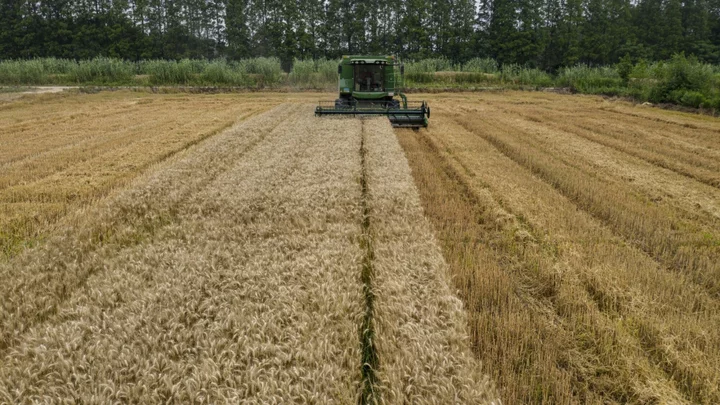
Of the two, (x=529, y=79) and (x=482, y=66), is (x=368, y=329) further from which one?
(x=482, y=66)

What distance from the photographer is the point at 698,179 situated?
7.74 m

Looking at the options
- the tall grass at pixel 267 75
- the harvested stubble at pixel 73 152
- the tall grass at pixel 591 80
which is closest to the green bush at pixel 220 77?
the tall grass at pixel 267 75

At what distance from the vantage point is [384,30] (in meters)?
66.2

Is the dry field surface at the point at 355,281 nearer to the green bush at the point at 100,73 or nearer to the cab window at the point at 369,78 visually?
the cab window at the point at 369,78

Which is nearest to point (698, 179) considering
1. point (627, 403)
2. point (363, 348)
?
point (627, 403)

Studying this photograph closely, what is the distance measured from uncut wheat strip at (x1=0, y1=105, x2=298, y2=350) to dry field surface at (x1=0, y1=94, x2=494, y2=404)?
0.02m

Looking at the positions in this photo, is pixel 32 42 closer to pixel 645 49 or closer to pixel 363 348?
pixel 363 348

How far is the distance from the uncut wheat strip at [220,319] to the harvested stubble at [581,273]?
1122 millimetres

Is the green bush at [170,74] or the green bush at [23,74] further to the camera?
the green bush at [170,74]

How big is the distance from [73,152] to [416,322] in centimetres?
979

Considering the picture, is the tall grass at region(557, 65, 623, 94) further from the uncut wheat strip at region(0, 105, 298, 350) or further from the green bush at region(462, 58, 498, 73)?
the uncut wheat strip at region(0, 105, 298, 350)

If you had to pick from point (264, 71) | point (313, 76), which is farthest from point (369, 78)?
point (264, 71)

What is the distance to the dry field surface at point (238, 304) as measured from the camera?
2203 mm

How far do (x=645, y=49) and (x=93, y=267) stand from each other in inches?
2795
